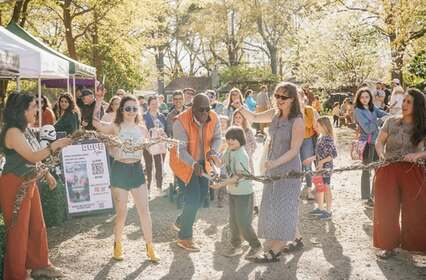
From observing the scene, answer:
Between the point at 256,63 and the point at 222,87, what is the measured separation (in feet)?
48.8

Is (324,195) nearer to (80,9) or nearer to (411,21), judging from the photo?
(411,21)

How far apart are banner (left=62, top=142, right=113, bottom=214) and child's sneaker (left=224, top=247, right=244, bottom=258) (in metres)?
2.63

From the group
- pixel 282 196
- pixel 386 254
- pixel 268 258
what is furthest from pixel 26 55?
pixel 386 254

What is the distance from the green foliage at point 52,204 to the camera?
7.17 meters

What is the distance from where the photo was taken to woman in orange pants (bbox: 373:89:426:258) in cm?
549

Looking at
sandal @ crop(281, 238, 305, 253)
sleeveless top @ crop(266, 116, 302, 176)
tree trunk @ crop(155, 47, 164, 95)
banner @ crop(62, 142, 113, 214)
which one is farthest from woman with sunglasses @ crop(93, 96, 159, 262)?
tree trunk @ crop(155, 47, 164, 95)

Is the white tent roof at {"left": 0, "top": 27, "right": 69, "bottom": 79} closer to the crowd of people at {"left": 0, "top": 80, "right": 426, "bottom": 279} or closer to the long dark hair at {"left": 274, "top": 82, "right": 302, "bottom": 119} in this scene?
the crowd of people at {"left": 0, "top": 80, "right": 426, "bottom": 279}

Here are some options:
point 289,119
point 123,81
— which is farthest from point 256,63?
point 289,119

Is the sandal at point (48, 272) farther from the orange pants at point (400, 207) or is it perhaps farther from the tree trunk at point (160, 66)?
the tree trunk at point (160, 66)

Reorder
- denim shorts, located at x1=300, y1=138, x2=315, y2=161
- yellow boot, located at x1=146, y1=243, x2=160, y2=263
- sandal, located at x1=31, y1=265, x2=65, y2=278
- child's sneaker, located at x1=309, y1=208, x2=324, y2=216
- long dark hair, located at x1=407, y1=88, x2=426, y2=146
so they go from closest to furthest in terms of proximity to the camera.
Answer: sandal, located at x1=31, y1=265, x2=65, y2=278 < long dark hair, located at x1=407, y1=88, x2=426, y2=146 < yellow boot, located at x1=146, y1=243, x2=160, y2=263 < child's sneaker, located at x1=309, y1=208, x2=324, y2=216 < denim shorts, located at x1=300, y1=138, x2=315, y2=161

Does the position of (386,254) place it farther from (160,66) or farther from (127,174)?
(160,66)

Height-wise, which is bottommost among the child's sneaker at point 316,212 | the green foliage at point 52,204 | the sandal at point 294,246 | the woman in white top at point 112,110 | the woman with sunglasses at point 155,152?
the sandal at point 294,246

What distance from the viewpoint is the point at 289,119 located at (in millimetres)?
5375

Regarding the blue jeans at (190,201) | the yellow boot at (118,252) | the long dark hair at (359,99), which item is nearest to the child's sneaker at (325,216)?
the long dark hair at (359,99)
